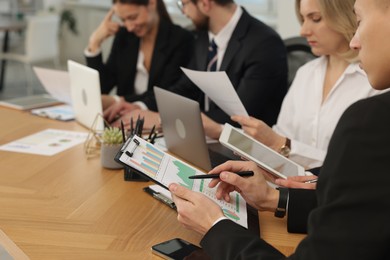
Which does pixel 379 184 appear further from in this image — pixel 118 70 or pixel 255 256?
pixel 118 70

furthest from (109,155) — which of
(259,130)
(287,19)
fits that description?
(287,19)

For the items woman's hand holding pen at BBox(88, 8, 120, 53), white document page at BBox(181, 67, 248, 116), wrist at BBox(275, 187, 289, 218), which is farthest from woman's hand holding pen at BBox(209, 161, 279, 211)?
woman's hand holding pen at BBox(88, 8, 120, 53)

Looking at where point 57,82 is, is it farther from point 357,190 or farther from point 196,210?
point 357,190

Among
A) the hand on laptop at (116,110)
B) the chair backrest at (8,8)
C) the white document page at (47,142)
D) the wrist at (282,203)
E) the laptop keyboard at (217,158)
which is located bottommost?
the chair backrest at (8,8)

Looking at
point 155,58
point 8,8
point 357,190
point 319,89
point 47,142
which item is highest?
point 357,190

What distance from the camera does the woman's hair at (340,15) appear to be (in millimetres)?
1695

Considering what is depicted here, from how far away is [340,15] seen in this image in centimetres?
171

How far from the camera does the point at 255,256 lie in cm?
90

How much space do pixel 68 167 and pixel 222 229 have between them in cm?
76

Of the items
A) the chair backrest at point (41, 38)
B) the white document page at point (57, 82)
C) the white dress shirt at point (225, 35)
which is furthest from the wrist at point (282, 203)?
the chair backrest at point (41, 38)

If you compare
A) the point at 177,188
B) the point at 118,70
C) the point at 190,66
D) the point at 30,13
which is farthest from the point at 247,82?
the point at 30,13

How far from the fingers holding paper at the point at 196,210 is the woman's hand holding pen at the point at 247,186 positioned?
4.5 inches

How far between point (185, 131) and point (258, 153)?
26cm

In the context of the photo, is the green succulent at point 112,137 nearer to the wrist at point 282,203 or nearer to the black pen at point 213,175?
the black pen at point 213,175
